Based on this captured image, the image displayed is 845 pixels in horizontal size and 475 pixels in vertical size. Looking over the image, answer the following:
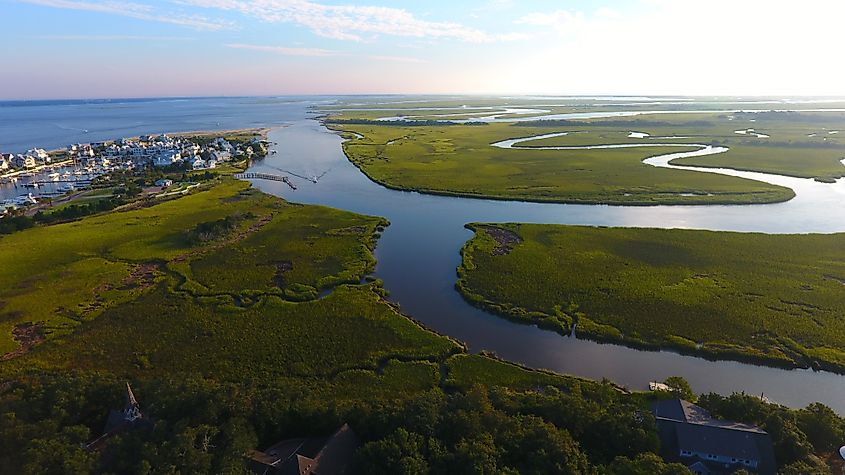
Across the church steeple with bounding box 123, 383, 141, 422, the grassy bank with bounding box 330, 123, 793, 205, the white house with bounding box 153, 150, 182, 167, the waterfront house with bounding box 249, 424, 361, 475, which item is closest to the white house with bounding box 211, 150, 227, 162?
the white house with bounding box 153, 150, 182, 167

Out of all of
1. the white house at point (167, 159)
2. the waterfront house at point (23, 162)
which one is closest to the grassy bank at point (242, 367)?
the white house at point (167, 159)

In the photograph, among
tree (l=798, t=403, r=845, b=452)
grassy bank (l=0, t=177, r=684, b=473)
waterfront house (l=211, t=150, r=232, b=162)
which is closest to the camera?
grassy bank (l=0, t=177, r=684, b=473)

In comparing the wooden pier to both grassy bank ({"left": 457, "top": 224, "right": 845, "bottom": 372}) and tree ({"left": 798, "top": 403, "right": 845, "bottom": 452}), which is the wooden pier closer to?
grassy bank ({"left": 457, "top": 224, "right": 845, "bottom": 372})

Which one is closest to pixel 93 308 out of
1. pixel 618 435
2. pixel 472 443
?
pixel 472 443

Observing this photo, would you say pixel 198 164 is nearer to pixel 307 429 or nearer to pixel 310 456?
pixel 307 429

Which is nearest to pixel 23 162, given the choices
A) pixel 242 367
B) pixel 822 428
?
pixel 242 367
